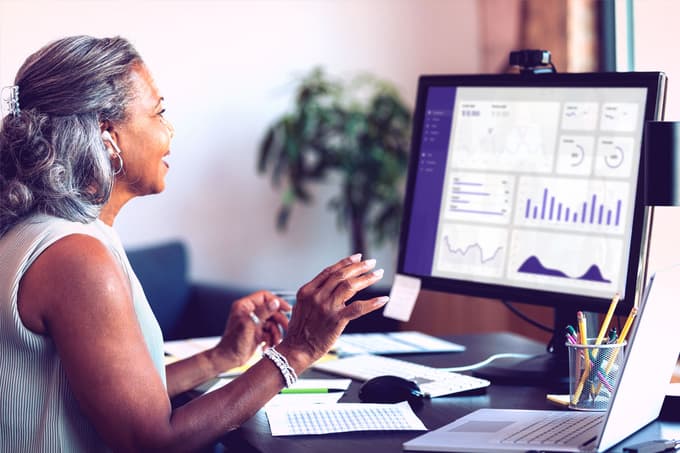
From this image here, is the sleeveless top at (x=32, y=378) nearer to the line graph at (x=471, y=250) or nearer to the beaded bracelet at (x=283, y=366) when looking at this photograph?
the beaded bracelet at (x=283, y=366)

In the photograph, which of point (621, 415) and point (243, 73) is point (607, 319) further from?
point (243, 73)

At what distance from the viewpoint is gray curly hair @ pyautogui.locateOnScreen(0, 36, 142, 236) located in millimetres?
1294

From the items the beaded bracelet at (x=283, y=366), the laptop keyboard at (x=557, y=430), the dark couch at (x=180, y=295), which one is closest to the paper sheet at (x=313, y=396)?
the beaded bracelet at (x=283, y=366)

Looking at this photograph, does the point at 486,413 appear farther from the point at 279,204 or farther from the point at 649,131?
the point at 279,204

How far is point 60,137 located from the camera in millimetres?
1308

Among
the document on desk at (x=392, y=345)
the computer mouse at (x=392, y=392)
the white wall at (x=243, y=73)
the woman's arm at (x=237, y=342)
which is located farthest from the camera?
the white wall at (x=243, y=73)

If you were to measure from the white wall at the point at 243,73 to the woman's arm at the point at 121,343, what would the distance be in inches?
93.6

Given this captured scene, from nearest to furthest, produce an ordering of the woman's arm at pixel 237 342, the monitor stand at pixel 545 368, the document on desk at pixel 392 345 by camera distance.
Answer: the monitor stand at pixel 545 368, the woman's arm at pixel 237 342, the document on desk at pixel 392 345

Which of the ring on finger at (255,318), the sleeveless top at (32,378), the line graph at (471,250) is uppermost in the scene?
the line graph at (471,250)

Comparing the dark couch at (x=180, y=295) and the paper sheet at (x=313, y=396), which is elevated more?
the dark couch at (x=180, y=295)

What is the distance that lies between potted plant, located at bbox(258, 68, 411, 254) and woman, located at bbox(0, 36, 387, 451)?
226 cm

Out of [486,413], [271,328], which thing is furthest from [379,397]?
[271,328]

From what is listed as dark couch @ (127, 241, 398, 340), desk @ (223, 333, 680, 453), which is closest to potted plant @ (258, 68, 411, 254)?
dark couch @ (127, 241, 398, 340)

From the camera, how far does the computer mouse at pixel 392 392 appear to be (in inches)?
53.4
